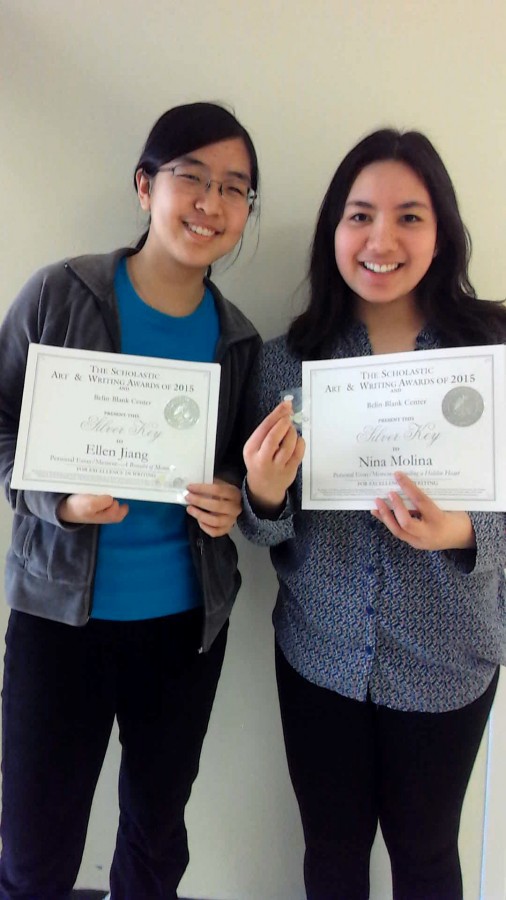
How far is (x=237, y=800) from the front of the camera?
50.1 inches

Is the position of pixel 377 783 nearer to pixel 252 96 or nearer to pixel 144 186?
pixel 144 186

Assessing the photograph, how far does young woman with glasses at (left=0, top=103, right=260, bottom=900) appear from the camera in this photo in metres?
0.84

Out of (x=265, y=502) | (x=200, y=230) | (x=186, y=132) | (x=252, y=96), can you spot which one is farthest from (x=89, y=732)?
(x=252, y=96)

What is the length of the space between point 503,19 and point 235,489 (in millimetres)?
938

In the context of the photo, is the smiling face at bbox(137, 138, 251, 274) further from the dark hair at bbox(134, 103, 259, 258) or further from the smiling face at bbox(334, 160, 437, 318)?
the smiling face at bbox(334, 160, 437, 318)

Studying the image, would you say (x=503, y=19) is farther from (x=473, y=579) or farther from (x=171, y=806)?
(x=171, y=806)

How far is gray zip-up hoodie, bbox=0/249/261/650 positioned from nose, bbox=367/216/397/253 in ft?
0.77

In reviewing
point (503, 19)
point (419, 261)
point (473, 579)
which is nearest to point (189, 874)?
point (473, 579)

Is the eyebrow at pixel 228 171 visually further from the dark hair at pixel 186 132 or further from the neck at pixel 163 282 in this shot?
the neck at pixel 163 282

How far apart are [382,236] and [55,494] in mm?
562

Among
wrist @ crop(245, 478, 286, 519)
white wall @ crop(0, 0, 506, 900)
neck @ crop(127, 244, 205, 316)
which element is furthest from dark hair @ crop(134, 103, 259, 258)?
wrist @ crop(245, 478, 286, 519)

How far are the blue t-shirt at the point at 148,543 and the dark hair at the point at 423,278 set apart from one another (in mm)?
175

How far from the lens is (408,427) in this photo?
2.59 feet

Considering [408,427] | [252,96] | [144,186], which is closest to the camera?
[408,427]
